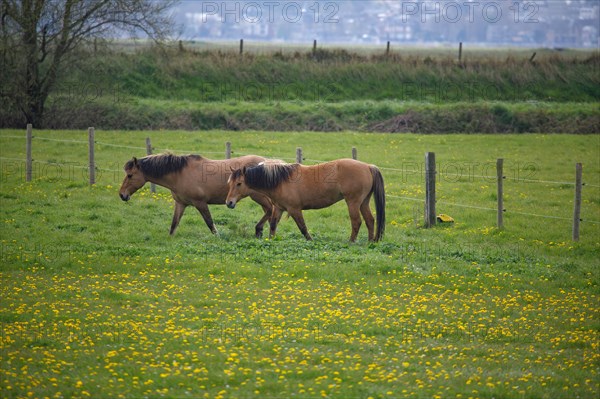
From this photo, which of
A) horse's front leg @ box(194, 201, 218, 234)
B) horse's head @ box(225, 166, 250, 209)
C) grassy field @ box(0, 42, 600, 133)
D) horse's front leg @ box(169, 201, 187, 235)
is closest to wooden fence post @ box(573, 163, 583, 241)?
Result: horse's head @ box(225, 166, 250, 209)

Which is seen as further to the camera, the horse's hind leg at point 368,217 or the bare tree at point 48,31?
the bare tree at point 48,31

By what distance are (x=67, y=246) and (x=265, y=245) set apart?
12.7 ft

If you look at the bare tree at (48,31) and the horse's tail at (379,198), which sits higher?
the bare tree at (48,31)

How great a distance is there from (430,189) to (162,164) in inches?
236

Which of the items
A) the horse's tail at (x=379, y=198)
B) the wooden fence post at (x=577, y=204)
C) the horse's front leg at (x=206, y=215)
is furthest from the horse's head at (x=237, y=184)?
the wooden fence post at (x=577, y=204)

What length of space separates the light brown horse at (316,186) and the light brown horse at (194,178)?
24.3 inches

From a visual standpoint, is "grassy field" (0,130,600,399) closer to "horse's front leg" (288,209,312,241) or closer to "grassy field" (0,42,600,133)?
"horse's front leg" (288,209,312,241)

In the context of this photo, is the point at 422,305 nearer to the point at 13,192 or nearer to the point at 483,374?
the point at 483,374

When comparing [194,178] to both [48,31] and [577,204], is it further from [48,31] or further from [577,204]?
[48,31]

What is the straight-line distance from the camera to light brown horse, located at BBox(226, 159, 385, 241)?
1553 cm

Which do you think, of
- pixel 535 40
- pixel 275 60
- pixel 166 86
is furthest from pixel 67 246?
pixel 535 40

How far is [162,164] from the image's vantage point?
16547 mm

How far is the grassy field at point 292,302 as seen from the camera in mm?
8586

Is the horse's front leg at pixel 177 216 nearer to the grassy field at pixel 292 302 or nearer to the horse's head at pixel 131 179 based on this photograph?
the grassy field at pixel 292 302
